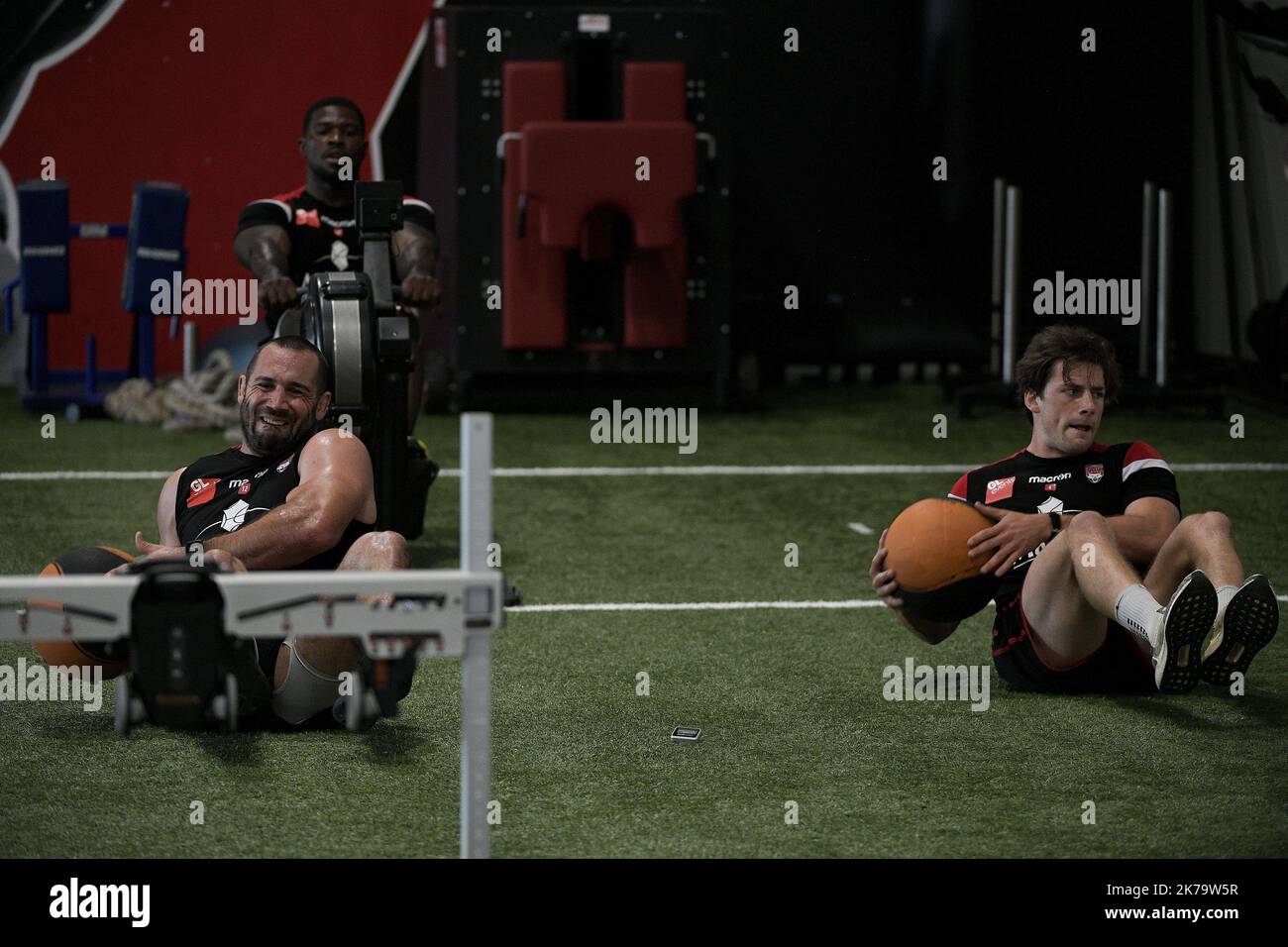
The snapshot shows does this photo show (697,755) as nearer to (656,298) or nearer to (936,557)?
(936,557)

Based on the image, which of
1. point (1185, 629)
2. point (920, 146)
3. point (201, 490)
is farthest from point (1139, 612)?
point (920, 146)

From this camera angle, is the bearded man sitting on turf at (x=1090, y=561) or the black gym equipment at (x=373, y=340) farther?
Answer: the black gym equipment at (x=373, y=340)

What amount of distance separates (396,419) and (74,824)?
2.04m

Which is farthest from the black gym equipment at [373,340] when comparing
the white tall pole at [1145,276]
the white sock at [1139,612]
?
the white tall pole at [1145,276]

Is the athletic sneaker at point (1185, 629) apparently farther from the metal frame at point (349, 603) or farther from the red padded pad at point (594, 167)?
the red padded pad at point (594, 167)

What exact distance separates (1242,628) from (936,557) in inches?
27.2

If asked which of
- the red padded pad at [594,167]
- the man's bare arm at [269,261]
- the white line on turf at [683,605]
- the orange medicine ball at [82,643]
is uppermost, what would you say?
the red padded pad at [594,167]

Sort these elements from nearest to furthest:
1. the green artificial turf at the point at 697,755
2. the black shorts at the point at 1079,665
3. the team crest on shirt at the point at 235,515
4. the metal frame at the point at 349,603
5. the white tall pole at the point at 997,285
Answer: the metal frame at the point at 349,603 → the green artificial turf at the point at 697,755 → the team crest on shirt at the point at 235,515 → the black shorts at the point at 1079,665 → the white tall pole at the point at 997,285

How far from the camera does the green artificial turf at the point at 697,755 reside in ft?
11.5

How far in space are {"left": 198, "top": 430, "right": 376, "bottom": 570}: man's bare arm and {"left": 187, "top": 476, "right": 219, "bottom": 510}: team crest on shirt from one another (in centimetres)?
21

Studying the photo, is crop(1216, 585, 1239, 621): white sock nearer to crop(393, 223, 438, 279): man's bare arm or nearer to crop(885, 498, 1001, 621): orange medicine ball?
crop(885, 498, 1001, 621): orange medicine ball

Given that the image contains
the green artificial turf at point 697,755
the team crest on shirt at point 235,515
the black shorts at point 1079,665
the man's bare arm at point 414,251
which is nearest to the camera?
the green artificial turf at point 697,755
